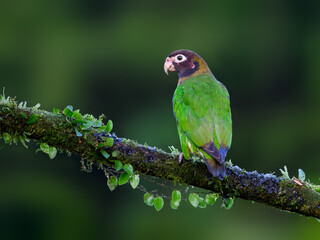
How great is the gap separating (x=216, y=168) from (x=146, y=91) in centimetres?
1208

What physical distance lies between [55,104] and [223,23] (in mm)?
6316

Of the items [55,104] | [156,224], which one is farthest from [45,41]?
[156,224]

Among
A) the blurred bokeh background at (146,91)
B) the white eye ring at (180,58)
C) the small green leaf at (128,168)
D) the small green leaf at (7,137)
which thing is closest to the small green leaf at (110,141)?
the small green leaf at (128,168)

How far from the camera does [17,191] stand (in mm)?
14852

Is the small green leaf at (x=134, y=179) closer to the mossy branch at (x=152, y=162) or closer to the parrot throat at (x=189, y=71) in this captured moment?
the mossy branch at (x=152, y=162)

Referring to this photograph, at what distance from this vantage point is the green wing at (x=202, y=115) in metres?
4.30

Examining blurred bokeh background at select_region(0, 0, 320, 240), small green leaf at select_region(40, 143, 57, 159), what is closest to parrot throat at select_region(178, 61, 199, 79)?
small green leaf at select_region(40, 143, 57, 159)

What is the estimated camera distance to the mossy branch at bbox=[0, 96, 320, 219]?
373 centimetres

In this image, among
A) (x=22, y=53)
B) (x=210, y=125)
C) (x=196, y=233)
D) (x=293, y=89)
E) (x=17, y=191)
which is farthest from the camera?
(x=293, y=89)

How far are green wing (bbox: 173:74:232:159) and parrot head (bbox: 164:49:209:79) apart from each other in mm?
481

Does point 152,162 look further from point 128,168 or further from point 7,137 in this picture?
point 7,137

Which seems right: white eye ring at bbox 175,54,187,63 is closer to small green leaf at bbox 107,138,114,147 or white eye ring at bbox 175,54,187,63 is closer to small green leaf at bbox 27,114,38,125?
small green leaf at bbox 107,138,114,147

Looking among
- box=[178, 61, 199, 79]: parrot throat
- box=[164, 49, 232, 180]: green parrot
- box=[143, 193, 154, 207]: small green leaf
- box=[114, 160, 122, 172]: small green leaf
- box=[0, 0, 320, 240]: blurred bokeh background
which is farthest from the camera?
box=[0, 0, 320, 240]: blurred bokeh background

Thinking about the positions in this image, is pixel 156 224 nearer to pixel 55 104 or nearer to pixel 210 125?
pixel 55 104
